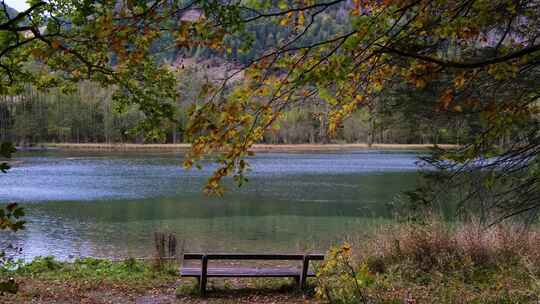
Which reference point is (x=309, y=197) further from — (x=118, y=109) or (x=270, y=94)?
(x=270, y=94)

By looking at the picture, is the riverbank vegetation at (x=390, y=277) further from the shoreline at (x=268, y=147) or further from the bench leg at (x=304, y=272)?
the shoreline at (x=268, y=147)

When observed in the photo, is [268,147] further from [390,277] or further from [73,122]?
[390,277]

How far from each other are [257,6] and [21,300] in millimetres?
5188

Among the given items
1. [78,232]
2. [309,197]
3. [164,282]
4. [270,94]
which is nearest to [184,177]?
[309,197]

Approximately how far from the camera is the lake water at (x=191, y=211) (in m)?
14.2

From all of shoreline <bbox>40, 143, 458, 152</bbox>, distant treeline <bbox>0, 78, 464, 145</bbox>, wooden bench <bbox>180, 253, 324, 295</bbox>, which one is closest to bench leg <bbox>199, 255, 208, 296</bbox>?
wooden bench <bbox>180, 253, 324, 295</bbox>

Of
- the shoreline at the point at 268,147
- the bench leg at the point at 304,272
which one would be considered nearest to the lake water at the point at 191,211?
the bench leg at the point at 304,272

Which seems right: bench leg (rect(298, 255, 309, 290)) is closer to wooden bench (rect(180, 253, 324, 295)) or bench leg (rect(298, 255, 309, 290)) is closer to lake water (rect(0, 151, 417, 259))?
wooden bench (rect(180, 253, 324, 295))

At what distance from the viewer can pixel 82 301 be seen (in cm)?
665

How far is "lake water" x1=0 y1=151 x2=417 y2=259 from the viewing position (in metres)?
14.2

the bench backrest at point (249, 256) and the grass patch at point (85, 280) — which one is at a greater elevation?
the bench backrest at point (249, 256)

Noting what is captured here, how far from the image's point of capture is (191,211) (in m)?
20.2

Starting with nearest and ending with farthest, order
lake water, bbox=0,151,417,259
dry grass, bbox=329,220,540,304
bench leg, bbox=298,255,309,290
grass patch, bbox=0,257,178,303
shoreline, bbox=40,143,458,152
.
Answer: dry grass, bbox=329,220,540,304, grass patch, bbox=0,257,178,303, bench leg, bbox=298,255,309,290, lake water, bbox=0,151,417,259, shoreline, bbox=40,143,458,152

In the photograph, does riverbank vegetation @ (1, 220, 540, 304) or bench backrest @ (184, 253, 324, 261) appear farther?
bench backrest @ (184, 253, 324, 261)
